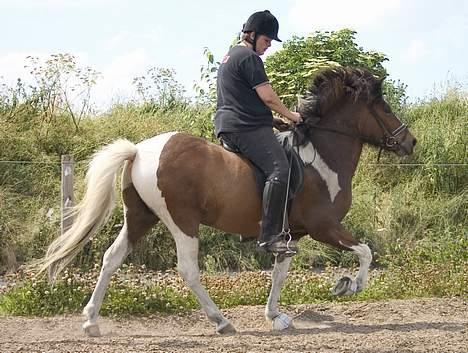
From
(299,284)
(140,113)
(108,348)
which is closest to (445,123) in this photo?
(140,113)

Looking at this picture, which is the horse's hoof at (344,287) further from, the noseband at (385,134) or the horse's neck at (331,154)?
the noseband at (385,134)

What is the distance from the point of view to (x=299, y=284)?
10.4 m

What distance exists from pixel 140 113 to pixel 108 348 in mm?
11447

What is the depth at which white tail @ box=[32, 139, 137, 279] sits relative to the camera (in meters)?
8.30

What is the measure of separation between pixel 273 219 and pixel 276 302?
3.21ft

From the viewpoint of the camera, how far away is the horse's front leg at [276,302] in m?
8.55

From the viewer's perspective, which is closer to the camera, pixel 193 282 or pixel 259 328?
pixel 193 282

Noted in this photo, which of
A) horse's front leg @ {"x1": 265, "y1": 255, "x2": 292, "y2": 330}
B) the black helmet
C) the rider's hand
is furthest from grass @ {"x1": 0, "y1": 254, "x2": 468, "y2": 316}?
the black helmet

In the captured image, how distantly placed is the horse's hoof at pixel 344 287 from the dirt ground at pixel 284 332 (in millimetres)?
324

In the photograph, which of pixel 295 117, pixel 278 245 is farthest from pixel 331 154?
pixel 278 245

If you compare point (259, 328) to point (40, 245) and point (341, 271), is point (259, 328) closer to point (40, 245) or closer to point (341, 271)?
point (341, 271)

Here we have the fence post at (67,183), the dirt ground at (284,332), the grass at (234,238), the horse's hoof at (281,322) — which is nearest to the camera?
the dirt ground at (284,332)

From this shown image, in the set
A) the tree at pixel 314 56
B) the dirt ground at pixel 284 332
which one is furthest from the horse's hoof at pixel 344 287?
→ the tree at pixel 314 56

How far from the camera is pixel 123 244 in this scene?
840cm
